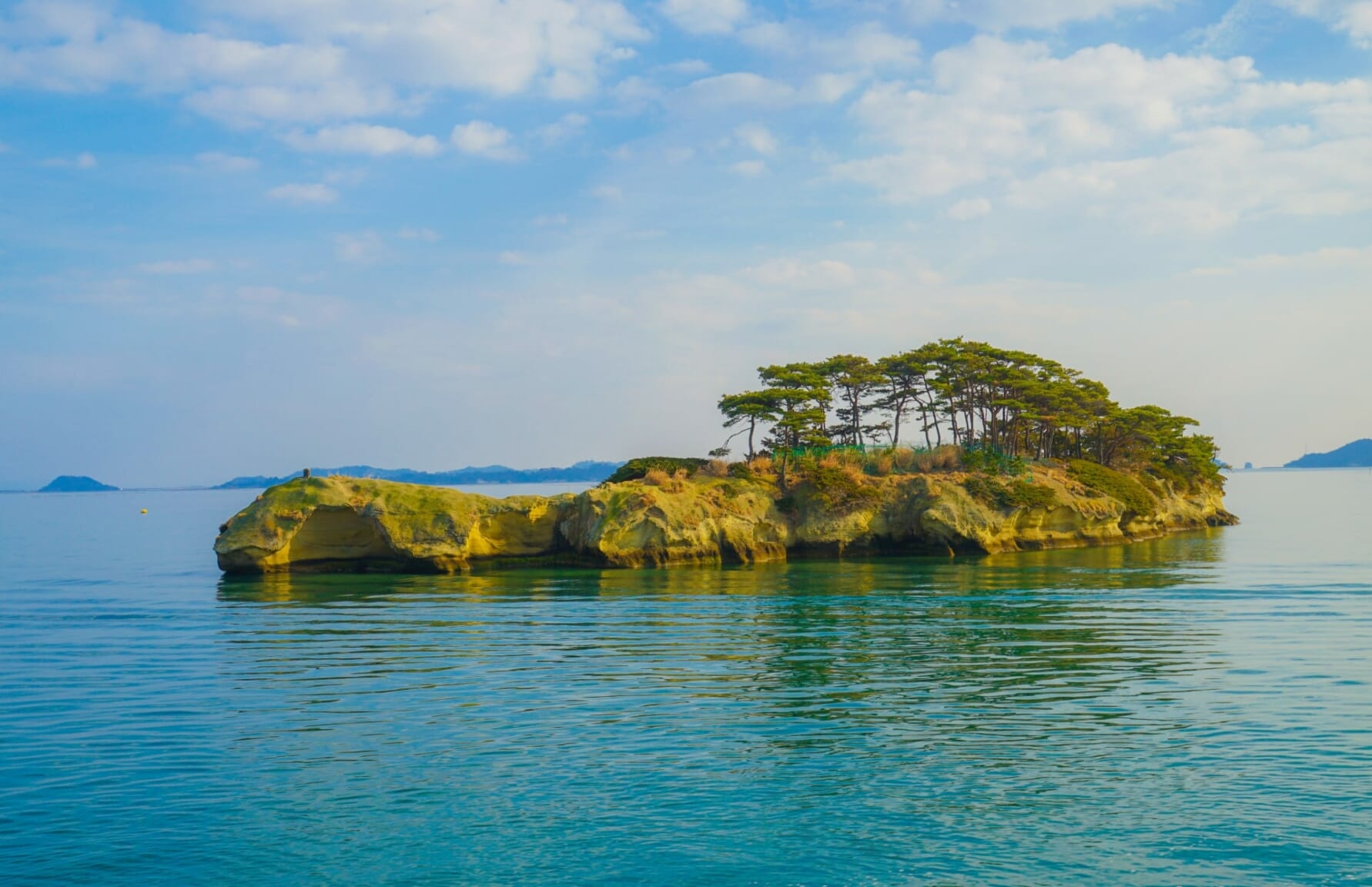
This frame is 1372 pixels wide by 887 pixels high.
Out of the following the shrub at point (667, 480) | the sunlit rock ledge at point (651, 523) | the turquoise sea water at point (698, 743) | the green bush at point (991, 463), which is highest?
the green bush at point (991, 463)

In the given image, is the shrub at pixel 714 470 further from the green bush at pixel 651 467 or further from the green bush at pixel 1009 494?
the green bush at pixel 1009 494

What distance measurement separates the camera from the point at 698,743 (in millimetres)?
14883

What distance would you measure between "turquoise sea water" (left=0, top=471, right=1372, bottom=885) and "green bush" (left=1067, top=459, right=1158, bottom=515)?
A: 26424 mm

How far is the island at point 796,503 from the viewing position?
4362 centimetres

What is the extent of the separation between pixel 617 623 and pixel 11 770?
15671 millimetres

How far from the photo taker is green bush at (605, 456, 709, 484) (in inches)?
2035

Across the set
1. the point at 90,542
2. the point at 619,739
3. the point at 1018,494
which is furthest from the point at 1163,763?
the point at 90,542

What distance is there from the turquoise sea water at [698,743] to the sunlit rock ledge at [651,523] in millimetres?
11589

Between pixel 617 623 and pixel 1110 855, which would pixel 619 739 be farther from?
pixel 617 623

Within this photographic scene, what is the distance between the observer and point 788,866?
34.1 ft

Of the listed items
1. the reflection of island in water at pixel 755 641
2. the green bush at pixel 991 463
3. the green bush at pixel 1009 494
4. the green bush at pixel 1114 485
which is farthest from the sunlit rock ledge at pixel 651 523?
the reflection of island in water at pixel 755 641

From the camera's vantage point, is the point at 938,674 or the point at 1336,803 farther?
the point at 938,674

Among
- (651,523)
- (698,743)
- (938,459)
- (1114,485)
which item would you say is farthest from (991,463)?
(698,743)

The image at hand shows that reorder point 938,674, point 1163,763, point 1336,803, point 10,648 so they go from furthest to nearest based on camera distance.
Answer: point 10,648, point 938,674, point 1163,763, point 1336,803
